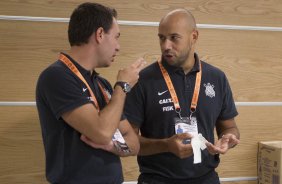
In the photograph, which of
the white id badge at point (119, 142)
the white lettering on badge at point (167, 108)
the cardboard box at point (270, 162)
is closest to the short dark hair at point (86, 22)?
the white id badge at point (119, 142)

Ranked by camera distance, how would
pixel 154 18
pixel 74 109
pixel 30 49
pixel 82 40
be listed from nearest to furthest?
pixel 74 109, pixel 82 40, pixel 30 49, pixel 154 18

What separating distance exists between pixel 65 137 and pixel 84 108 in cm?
14

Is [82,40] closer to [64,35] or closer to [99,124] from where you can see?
[99,124]

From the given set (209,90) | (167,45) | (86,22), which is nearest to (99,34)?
(86,22)

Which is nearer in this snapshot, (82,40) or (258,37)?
(82,40)

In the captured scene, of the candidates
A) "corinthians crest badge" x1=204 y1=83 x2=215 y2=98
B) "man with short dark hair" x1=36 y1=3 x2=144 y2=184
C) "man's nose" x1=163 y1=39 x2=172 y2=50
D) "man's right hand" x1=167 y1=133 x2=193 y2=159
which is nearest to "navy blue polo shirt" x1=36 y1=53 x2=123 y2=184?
"man with short dark hair" x1=36 y1=3 x2=144 y2=184

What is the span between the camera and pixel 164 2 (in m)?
2.39

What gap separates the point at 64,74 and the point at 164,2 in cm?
117

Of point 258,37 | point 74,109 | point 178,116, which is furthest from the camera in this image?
point 258,37

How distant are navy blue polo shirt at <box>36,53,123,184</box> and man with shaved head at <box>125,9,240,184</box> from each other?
1.37 ft

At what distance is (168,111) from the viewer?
1850 millimetres

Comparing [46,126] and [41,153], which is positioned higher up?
[46,126]

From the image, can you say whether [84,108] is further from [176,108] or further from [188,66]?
[188,66]

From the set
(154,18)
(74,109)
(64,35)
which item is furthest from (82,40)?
(154,18)
